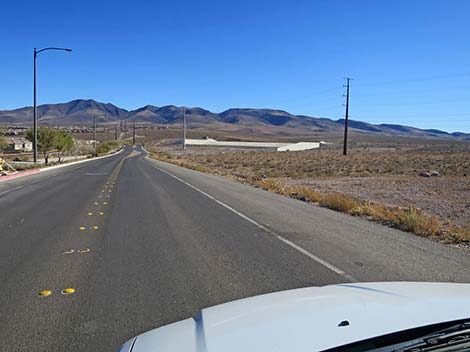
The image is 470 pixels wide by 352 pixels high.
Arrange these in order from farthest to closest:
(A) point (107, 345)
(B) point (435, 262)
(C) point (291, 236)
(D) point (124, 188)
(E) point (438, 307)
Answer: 1. (D) point (124, 188)
2. (C) point (291, 236)
3. (B) point (435, 262)
4. (A) point (107, 345)
5. (E) point (438, 307)

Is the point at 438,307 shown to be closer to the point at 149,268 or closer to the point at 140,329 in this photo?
the point at 140,329

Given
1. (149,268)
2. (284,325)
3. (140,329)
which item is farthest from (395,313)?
(149,268)

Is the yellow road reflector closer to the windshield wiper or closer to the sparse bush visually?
the windshield wiper

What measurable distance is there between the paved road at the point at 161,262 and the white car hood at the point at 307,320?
1728 mm

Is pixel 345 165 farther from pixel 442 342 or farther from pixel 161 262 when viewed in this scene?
pixel 442 342

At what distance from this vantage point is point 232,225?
11.4 m

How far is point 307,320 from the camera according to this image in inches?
113

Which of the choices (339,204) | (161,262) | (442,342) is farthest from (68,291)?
(339,204)

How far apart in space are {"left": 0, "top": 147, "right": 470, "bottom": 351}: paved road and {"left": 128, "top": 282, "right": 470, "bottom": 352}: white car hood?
1.73 metres

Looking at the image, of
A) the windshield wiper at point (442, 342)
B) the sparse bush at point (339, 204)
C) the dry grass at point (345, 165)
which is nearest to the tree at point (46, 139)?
the dry grass at point (345, 165)

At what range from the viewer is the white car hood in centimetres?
258

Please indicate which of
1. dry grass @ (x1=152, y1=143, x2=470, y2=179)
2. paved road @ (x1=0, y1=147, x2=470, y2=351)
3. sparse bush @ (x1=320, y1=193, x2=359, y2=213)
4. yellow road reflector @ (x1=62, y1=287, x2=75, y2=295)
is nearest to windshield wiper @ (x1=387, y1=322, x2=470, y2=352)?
paved road @ (x1=0, y1=147, x2=470, y2=351)

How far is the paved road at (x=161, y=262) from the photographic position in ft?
16.4

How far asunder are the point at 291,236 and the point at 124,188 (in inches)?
521
